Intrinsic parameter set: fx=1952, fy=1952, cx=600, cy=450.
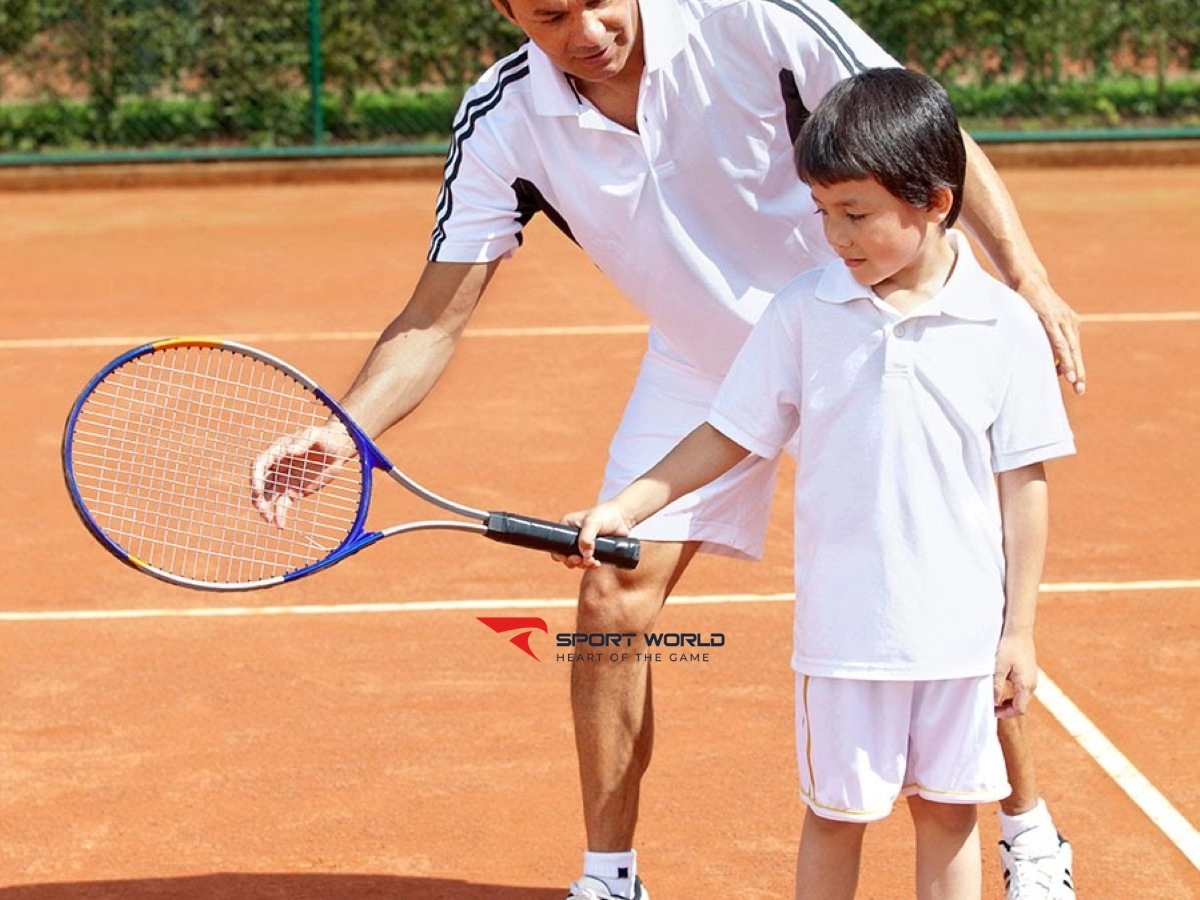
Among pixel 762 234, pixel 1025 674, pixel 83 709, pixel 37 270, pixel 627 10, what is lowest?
pixel 37 270

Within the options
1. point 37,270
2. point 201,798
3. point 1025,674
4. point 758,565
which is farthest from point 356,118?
point 1025,674

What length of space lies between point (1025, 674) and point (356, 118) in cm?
1134

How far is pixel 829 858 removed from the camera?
3100 millimetres

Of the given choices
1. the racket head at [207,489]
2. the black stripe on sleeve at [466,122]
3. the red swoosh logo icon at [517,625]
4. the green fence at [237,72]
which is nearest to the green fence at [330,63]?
the green fence at [237,72]

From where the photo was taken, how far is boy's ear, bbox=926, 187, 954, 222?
9.61 feet

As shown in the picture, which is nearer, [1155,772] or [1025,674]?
[1025,674]

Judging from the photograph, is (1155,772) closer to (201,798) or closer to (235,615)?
(201,798)

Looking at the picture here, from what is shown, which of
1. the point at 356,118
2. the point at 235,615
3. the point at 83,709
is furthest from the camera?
the point at 356,118

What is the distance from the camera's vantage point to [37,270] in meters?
10.4

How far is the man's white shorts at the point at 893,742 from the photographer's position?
3.00 m

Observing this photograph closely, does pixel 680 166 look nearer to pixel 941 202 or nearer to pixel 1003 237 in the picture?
pixel 1003 237

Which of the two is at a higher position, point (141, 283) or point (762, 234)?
point (762, 234)

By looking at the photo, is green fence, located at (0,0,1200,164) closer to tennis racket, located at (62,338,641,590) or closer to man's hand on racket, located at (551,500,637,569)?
tennis racket, located at (62,338,641,590)

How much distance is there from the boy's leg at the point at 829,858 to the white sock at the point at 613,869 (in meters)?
0.55
